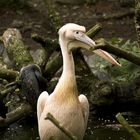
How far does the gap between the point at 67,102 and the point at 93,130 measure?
1.46 metres

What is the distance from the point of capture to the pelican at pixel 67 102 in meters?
6.42

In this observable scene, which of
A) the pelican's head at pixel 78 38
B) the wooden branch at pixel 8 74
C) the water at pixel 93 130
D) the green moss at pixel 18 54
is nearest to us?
the pelican's head at pixel 78 38

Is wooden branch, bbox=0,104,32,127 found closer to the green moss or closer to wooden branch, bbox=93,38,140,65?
the green moss

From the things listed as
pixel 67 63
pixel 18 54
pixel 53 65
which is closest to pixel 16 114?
pixel 53 65

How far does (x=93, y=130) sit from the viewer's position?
7812 millimetres

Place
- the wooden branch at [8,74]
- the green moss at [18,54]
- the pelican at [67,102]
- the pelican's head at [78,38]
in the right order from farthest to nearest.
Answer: the green moss at [18,54], the wooden branch at [8,74], the pelican's head at [78,38], the pelican at [67,102]

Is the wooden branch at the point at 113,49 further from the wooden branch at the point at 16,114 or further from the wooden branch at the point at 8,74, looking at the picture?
the wooden branch at the point at 8,74

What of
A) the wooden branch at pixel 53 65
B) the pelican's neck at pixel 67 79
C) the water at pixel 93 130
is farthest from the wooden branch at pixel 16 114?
the pelican's neck at pixel 67 79

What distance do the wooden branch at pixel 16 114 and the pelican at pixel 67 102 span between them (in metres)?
0.96

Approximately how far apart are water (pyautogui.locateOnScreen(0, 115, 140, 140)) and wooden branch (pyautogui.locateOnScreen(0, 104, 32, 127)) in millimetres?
225

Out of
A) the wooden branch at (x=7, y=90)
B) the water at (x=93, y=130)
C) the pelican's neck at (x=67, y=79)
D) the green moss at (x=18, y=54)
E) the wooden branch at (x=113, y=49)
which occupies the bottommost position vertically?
the water at (x=93, y=130)

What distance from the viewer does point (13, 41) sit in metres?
8.70

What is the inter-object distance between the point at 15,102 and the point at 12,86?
2.31ft

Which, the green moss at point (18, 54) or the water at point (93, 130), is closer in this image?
the water at point (93, 130)
